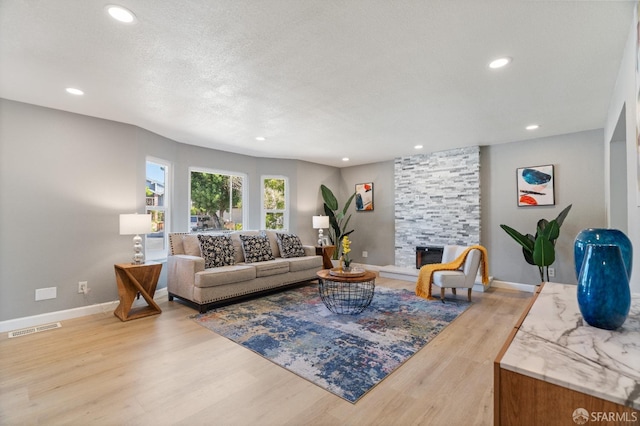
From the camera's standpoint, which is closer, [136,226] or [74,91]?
[74,91]

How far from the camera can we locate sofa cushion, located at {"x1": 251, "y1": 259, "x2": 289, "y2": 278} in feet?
13.9

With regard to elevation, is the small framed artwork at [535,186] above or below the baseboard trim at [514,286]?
above

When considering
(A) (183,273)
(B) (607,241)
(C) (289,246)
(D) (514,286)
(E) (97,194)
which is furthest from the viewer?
(C) (289,246)

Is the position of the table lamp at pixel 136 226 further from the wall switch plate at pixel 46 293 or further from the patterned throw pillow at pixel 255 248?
the patterned throw pillow at pixel 255 248

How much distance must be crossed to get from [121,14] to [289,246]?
12.5 feet

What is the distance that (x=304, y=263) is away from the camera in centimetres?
489

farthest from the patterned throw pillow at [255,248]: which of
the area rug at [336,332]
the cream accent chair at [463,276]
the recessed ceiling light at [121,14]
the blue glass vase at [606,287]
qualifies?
the blue glass vase at [606,287]

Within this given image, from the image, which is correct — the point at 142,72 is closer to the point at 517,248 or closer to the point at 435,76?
the point at 435,76

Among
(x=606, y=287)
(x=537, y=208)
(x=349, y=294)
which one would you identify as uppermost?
(x=537, y=208)

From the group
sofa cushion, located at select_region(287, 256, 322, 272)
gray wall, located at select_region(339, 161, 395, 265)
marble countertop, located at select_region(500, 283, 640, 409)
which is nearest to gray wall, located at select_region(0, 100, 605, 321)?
gray wall, located at select_region(339, 161, 395, 265)

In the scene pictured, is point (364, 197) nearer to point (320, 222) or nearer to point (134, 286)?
point (320, 222)

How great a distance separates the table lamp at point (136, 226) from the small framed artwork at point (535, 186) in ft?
18.6

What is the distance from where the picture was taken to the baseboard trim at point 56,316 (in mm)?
3062

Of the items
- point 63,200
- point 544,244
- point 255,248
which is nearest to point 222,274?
point 255,248
